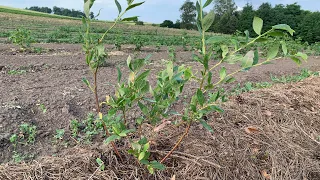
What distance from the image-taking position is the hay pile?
5.50 feet

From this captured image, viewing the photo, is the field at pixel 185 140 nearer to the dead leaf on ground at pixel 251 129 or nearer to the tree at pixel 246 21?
the dead leaf on ground at pixel 251 129

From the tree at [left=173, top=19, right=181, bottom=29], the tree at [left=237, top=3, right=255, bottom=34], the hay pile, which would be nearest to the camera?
the hay pile

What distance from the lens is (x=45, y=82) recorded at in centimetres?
438

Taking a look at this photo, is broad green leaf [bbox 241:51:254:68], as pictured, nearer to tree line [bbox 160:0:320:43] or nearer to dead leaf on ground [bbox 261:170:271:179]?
dead leaf on ground [bbox 261:170:271:179]

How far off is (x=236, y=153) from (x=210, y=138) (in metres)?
0.23

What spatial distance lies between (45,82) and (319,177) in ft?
12.4

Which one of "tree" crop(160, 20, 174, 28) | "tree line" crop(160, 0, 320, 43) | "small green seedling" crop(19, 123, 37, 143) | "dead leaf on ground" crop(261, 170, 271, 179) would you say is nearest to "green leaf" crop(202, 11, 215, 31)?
"dead leaf on ground" crop(261, 170, 271, 179)

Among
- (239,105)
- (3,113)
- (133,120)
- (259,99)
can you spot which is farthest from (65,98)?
(259,99)

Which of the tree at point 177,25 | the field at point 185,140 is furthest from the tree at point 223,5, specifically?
the field at point 185,140

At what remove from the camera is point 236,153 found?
6.82 ft

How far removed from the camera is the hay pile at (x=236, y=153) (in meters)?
1.68

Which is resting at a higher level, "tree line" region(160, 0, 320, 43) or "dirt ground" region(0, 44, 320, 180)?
"tree line" region(160, 0, 320, 43)

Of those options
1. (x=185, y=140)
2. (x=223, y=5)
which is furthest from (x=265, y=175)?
(x=223, y=5)

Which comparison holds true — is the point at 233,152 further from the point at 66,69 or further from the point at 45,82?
the point at 66,69
